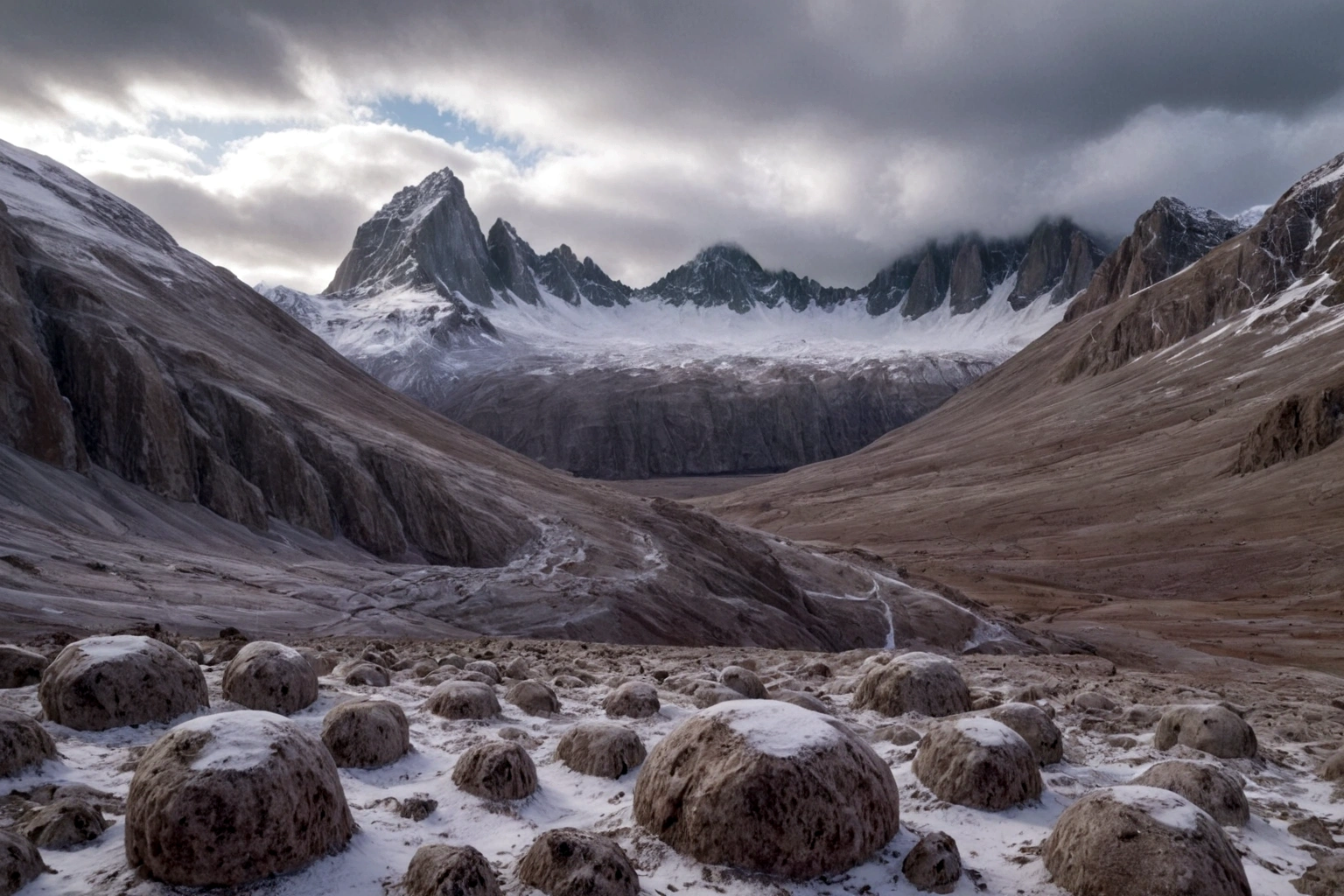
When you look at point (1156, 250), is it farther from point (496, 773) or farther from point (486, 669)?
point (496, 773)

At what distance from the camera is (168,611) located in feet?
77.7

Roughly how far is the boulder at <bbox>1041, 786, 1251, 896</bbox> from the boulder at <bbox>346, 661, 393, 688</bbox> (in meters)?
9.45

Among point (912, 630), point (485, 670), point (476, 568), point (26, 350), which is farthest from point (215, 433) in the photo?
point (912, 630)

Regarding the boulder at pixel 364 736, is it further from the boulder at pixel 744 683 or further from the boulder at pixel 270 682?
the boulder at pixel 744 683

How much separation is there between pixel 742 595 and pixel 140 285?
39698mm

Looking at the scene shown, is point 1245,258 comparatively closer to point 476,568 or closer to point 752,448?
point 752,448

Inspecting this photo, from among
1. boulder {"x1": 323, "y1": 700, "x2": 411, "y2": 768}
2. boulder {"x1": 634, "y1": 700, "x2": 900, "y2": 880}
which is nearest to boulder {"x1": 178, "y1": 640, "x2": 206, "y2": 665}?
boulder {"x1": 323, "y1": 700, "x2": 411, "y2": 768}

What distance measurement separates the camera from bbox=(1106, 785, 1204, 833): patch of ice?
20.9 ft

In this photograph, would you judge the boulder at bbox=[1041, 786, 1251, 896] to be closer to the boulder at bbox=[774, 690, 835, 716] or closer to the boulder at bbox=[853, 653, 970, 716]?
the boulder at bbox=[774, 690, 835, 716]

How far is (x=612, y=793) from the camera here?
838 centimetres

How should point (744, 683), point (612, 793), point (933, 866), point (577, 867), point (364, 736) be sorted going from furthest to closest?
point (744, 683), point (364, 736), point (612, 793), point (933, 866), point (577, 867)

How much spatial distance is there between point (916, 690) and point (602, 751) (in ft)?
16.3

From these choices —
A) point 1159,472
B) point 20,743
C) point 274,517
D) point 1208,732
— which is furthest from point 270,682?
point 1159,472

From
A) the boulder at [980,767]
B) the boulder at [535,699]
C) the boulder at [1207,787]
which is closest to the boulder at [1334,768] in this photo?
the boulder at [1207,787]
